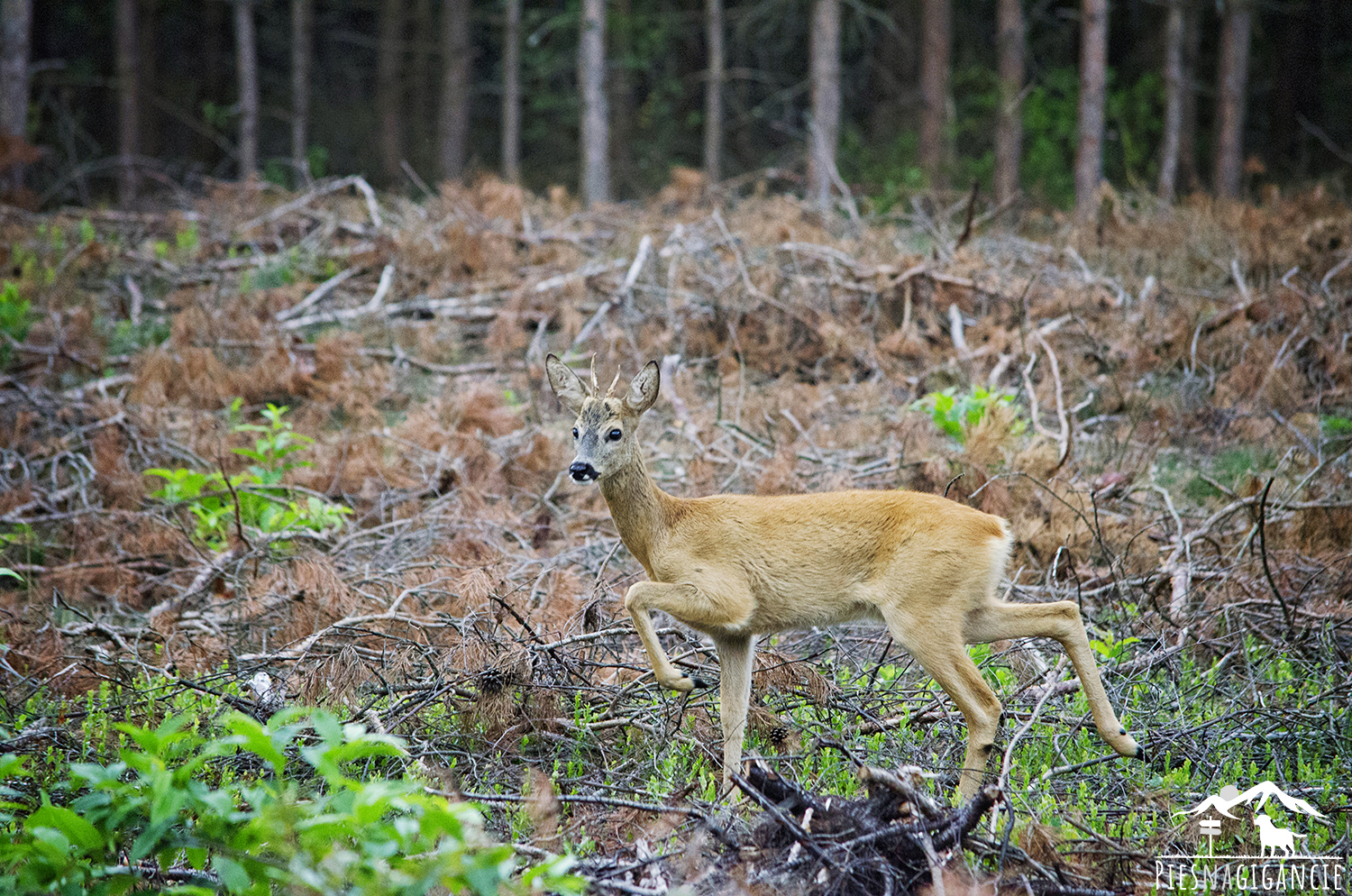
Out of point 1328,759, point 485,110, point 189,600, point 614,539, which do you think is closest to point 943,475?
point 614,539

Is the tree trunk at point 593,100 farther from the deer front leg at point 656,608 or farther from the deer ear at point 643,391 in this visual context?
the deer front leg at point 656,608

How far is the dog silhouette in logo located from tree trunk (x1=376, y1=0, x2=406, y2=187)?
25.1 metres

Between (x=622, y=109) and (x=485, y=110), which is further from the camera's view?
(x=485, y=110)

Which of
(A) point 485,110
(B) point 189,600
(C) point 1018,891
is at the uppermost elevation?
(A) point 485,110

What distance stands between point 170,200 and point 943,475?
47.3ft

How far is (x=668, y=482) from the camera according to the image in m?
7.78

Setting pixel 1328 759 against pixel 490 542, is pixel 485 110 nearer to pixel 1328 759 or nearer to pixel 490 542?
pixel 490 542

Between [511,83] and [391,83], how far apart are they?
5201 mm

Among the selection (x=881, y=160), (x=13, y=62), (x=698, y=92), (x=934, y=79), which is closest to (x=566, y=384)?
(x=13, y=62)

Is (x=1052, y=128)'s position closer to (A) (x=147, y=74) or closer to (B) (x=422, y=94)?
(B) (x=422, y=94)

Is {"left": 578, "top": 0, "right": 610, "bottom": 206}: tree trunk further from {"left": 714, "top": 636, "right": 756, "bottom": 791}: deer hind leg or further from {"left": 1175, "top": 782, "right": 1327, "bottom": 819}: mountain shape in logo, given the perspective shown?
{"left": 1175, "top": 782, "right": 1327, "bottom": 819}: mountain shape in logo

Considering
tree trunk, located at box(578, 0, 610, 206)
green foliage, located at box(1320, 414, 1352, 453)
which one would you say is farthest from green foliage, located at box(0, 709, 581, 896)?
tree trunk, located at box(578, 0, 610, 206)

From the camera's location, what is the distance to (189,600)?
6426mm

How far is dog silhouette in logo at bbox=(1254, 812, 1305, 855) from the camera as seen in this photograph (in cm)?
370
